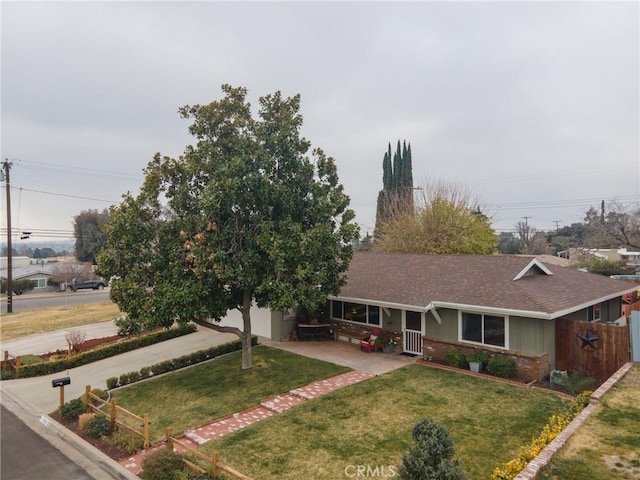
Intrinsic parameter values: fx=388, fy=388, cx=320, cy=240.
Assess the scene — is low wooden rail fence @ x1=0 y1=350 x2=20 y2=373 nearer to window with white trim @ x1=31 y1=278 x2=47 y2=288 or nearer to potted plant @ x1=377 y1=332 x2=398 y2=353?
potted plant @ x1=377 y1=332 x2=398 y2=353

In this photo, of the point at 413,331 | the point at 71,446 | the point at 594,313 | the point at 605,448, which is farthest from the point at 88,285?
the point at 605,448

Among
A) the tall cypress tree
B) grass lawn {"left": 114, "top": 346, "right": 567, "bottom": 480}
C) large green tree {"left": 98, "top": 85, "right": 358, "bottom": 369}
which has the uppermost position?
the tall cypress tree

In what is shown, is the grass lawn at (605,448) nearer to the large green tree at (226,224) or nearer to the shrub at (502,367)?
the shrub at (502,367)

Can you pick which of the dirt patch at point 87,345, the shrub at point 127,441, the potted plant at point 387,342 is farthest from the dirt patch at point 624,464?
the dirt patch at point 87,345

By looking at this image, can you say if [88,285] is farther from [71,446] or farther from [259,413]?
[259,413]

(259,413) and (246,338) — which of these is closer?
(259,413)

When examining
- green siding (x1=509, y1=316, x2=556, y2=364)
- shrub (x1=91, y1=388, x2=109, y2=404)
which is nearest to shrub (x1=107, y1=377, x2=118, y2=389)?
shrub (x1=91, y1=388, x2=109, y2=404)
